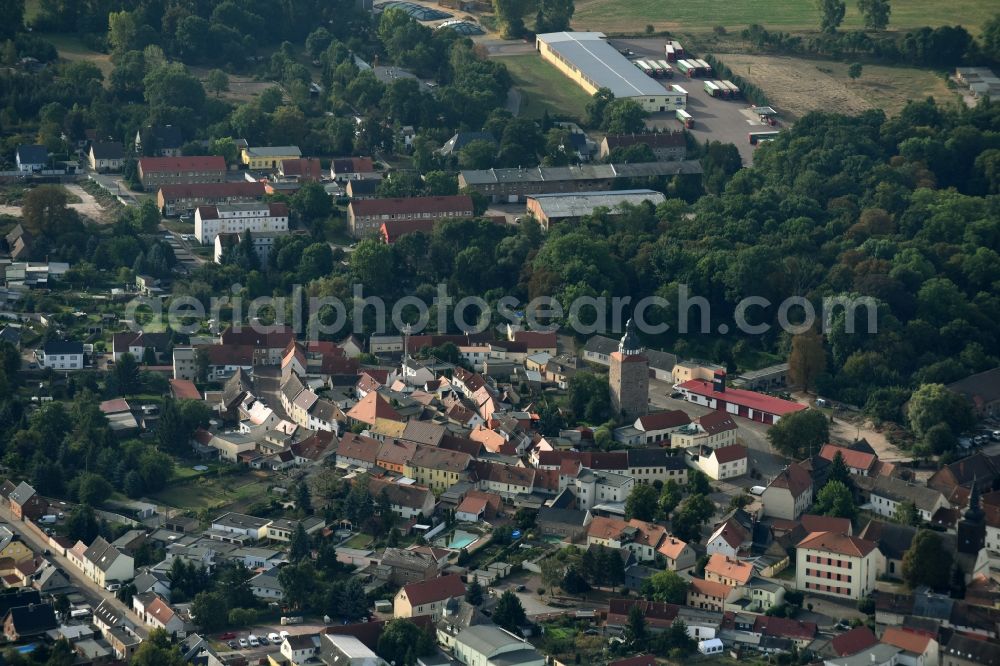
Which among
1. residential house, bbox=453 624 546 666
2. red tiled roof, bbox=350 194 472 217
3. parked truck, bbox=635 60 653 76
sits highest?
parked truck, bbox=635 60 653 76

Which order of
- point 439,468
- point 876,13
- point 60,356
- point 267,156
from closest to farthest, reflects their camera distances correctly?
1. point 439,468
2. point 60,356
3. point 267,156
4. point 876,13

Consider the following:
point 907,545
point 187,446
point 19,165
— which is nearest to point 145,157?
point 19,165

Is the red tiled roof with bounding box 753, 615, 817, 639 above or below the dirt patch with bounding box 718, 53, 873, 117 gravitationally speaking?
below

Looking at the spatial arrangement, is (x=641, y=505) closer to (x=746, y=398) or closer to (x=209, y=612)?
(x=746, y=398)

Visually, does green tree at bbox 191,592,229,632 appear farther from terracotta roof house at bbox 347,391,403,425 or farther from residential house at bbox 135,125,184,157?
residential house at bbox 135,125,184,157

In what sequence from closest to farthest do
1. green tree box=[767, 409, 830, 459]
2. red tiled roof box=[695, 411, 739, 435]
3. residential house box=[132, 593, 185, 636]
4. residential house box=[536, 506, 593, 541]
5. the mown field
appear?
residential house box=[132, 593, 185, 636]
residential house box=[536, 506, 593, 541]
green tree box=[767, 409, 830, 459]
red tiled roof box=[695, 411, 739, 435]
the mown field

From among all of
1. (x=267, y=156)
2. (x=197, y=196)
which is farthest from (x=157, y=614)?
(x=267, y=156)

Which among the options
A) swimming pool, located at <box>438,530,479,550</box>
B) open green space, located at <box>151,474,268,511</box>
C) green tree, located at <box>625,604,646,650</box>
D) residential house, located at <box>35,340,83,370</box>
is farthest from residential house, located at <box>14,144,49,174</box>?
green tree, located at <box>625,604,646,650</box>
